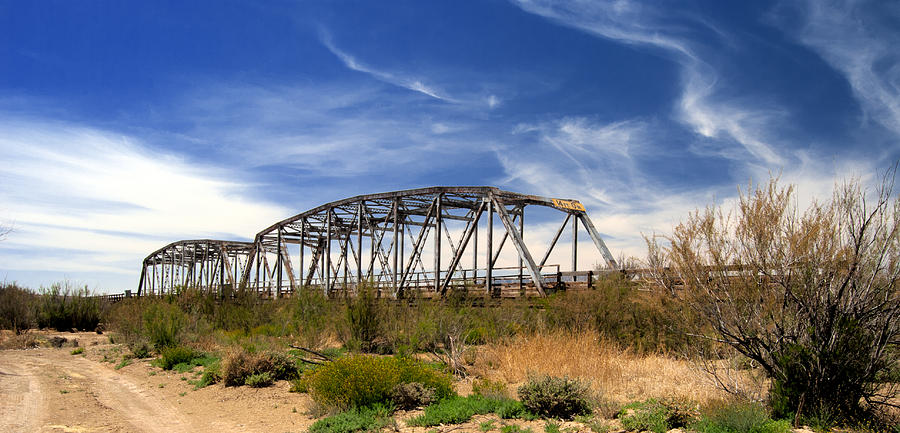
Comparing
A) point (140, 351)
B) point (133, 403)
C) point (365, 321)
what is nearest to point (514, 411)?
point (133, 403)

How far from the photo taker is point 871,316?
846 centimetres

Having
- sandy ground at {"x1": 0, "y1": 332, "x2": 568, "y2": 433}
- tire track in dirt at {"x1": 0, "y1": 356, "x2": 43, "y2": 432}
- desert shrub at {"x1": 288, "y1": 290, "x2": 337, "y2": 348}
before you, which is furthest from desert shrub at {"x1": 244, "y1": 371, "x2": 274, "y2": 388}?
tire track in dirt at {"x1": 0, "y1": 356, "x2": 43, "y2": 432}

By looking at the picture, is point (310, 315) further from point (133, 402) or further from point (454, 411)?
point (454, 411)

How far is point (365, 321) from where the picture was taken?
1819 cm

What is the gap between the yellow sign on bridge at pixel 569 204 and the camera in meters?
26.8

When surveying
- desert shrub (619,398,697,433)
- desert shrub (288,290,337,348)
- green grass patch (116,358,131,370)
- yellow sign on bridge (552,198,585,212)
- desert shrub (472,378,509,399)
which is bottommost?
green grass patch (116,358,131,370)

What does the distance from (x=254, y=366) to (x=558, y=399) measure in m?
7.82

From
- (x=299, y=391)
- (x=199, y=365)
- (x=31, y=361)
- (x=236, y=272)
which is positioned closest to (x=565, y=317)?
(x=299, y=391)

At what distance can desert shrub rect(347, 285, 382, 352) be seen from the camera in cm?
1808

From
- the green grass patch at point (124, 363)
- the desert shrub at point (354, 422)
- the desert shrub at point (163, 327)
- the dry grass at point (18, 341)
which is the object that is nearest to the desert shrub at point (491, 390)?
the desert shrub at point (354, 422)

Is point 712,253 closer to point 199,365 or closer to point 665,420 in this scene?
point 665,420

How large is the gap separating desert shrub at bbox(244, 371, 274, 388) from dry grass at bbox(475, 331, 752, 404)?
190 inches

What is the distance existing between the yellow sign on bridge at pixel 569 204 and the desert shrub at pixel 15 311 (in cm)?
2500

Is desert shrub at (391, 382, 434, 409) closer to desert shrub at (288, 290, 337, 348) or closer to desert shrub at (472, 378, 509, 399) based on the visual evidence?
desert shrub at (472, 378, 509, 399)
